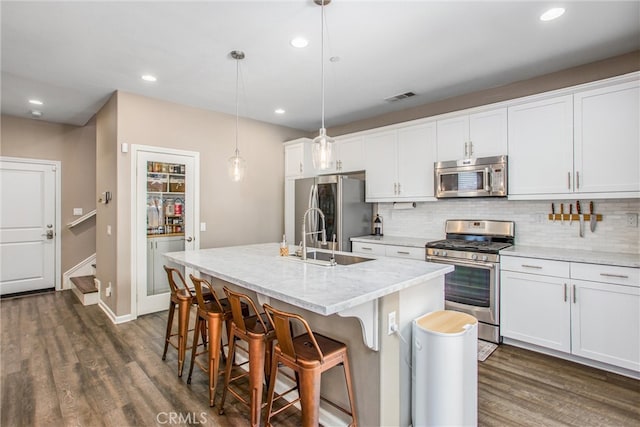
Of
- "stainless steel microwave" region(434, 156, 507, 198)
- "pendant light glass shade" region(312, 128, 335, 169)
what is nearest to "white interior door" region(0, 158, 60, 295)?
"pendant light glass shade" region(312, 128, 335, 169)

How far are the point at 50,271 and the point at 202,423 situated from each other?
500 centimetres

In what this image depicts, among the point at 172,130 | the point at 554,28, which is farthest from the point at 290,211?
the point at 554,28

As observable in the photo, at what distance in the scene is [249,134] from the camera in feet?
16.5

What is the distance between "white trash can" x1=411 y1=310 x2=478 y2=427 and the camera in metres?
1.74

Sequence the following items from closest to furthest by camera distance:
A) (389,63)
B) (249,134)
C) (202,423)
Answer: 1. (202,423)
2. (389,63)
3. (249,134)

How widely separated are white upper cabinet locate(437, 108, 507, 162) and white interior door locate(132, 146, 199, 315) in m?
3.23

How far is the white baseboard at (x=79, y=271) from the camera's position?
216 inches

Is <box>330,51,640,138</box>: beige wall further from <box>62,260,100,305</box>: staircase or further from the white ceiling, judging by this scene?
<box>62,260,100,305</box>: staircase

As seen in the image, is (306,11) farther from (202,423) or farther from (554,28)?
(202,423)

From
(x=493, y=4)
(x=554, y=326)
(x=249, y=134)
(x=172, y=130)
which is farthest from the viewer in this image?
(x=249, y=134)

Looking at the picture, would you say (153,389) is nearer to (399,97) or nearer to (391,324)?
(391,324)

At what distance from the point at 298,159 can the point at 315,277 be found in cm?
354

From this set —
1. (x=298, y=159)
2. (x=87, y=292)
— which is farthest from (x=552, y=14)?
(x=87, y=292)

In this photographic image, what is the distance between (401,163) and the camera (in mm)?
4281
